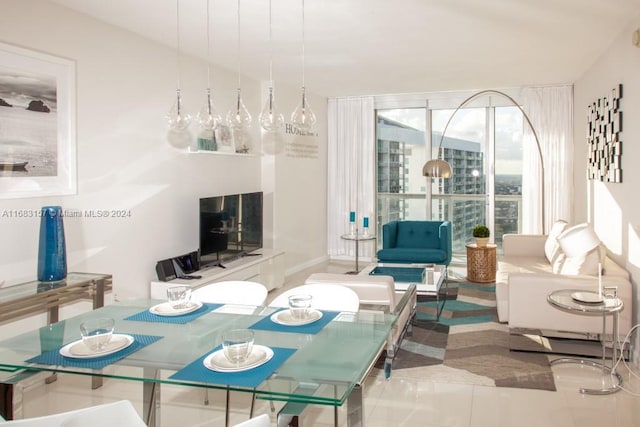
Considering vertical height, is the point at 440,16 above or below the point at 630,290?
above

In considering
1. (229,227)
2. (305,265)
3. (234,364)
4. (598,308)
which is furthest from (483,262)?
(234,364)

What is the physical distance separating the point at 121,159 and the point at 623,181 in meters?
4.23

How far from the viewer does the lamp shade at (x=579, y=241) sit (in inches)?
174

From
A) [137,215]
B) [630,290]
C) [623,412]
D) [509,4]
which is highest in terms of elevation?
[509,4]

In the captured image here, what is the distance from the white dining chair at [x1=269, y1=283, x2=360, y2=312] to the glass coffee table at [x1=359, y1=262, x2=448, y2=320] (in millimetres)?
2108

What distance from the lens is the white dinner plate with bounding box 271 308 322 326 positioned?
102 inches

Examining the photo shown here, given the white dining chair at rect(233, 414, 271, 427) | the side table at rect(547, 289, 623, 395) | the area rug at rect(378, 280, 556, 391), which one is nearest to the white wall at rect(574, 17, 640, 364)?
the side table at rect(547, 289, 623, 395)

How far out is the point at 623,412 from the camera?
3283 millimetres

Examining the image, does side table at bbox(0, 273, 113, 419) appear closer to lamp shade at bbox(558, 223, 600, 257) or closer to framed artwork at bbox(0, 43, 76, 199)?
framed artwork at bbox(0, 43, 76, 199)

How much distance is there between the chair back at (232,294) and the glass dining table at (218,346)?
1.33 ft

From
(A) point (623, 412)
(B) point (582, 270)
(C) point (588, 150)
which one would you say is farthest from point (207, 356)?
(C) point (588, 150)

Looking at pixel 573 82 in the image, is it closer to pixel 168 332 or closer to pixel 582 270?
pixel 582 270

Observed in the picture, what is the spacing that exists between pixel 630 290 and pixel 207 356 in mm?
3321

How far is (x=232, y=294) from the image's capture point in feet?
11.0
